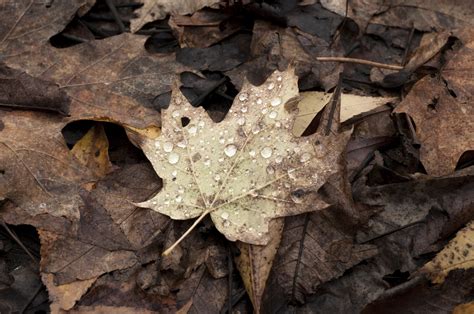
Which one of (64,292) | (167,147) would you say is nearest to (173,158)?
(167,147)

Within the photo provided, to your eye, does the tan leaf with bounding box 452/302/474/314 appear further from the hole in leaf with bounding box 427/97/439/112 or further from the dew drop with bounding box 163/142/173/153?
the dew drop with bounding box 163/142/173/153

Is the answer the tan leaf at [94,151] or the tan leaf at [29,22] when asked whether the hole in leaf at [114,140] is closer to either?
the tan leaf at [94,151]

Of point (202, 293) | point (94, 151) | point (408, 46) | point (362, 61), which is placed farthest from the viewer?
point (408, 46)

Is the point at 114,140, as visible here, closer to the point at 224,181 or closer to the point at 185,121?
the point at 185,121

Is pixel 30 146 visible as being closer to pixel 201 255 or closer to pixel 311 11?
pixel 201 255

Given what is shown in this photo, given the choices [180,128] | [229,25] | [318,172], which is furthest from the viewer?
[229,25]

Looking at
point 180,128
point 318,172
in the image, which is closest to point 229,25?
point 180,128

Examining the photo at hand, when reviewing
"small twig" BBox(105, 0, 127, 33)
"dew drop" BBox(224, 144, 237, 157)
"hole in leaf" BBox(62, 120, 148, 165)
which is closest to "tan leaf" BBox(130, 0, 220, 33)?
"small twig" BBox(105, 0, 127, 33)
